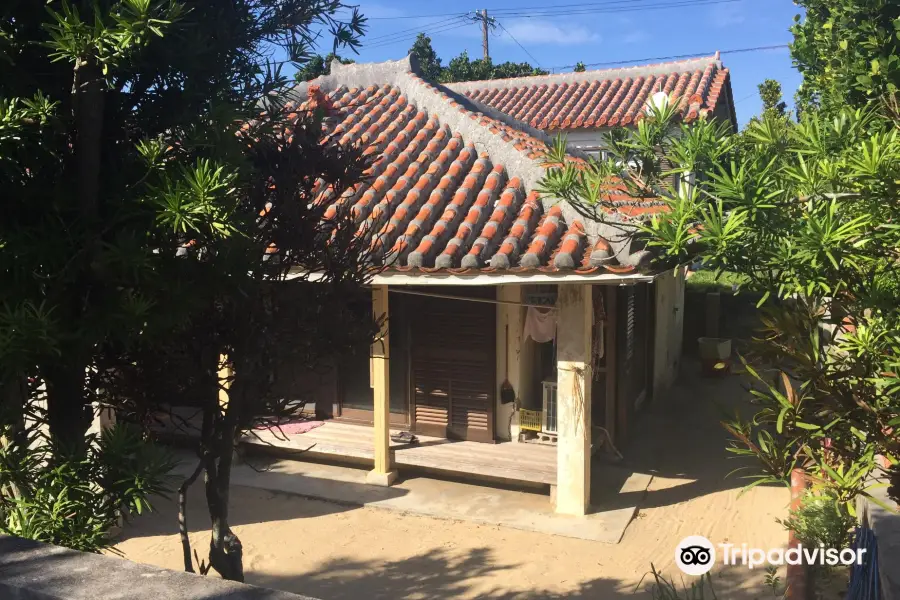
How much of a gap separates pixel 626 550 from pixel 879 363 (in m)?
4.88

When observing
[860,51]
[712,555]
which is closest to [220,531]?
[712,555]

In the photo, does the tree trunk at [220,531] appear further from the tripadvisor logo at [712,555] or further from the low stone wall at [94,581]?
the tripadvisor logo at [712,555]

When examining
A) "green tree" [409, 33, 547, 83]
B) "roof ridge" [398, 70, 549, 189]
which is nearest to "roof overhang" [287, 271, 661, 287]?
"roof ridge" [398, 70, 549, 189]

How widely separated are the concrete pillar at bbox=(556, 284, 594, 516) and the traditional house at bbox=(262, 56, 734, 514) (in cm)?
1

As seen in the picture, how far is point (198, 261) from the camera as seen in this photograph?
107 inches

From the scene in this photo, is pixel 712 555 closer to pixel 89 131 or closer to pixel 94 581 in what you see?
pixel 94 581

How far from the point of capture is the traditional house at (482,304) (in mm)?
6871

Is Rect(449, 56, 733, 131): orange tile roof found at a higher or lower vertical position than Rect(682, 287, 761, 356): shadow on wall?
higher

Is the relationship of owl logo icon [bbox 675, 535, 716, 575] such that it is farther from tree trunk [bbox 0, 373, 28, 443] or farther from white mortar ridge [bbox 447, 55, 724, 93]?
white mortar ridge [bbox 447, 55, 724, 93]

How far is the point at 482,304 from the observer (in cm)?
892

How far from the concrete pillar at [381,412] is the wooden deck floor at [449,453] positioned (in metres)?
0.18

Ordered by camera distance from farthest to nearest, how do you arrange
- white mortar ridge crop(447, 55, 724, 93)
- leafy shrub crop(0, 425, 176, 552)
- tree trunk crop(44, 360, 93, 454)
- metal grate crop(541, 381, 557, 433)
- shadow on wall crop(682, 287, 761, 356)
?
white mortar ridge crop(447, 55, 724, 93) < shadow on wall crop(682, 287, 761, 356) < metal grate crop(541, 381, 557, 433) < tree trunk crop(44, 360, 93, 454) < leafy shrub crop(0, 425, 176, 552)

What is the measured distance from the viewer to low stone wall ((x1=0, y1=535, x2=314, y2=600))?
2.32 metres

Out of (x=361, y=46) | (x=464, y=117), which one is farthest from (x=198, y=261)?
(x=464, y=117)
